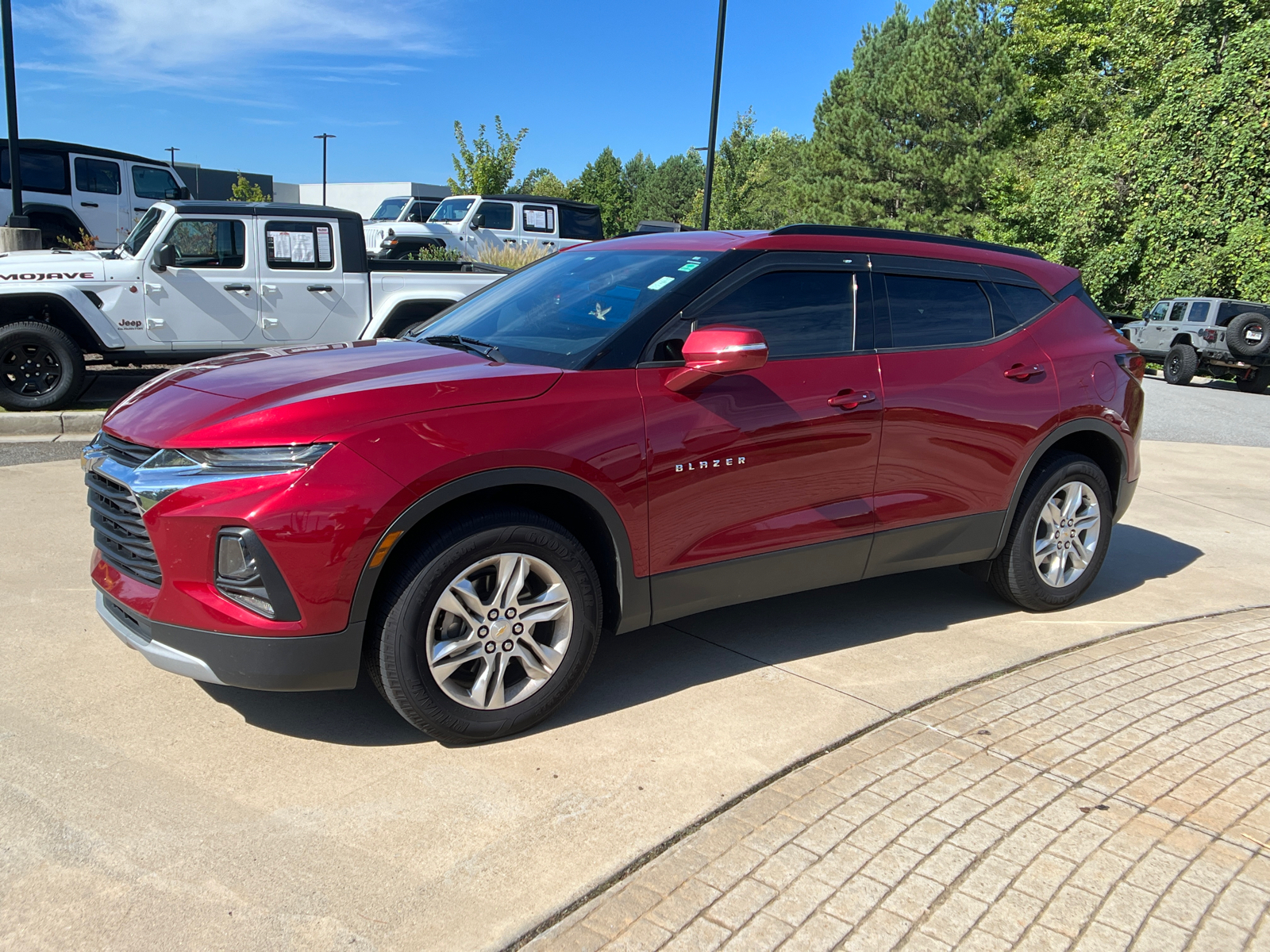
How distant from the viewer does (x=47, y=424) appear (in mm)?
8172

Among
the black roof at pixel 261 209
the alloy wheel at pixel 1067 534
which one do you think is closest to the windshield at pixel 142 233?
the black roof at pixel 261 209

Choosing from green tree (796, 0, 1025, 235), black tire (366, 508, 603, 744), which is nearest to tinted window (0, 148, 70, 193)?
black tire (366, 508, 603, 744)

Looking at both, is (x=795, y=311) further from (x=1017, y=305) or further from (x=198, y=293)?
(x=198, y=293)

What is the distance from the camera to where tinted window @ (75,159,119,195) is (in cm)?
1964

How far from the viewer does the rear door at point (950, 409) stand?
434cm

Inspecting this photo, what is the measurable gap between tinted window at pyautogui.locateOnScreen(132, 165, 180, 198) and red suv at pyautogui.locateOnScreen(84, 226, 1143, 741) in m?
18.9

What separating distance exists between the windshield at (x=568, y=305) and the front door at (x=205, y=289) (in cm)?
531

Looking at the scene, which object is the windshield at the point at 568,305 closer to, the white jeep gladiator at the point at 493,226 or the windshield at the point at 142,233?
the windshield at the point at 142,233

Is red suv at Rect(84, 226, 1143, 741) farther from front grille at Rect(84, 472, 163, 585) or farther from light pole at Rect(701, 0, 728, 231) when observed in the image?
light pole at Rect(701, 0, 728, 231)

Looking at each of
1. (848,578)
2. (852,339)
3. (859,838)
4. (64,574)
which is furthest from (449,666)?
(64,574)

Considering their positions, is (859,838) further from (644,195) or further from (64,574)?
(644,195)

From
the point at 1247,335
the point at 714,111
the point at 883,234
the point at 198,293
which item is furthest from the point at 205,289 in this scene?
the point at 1247,335

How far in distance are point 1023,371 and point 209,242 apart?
7384 millimetres

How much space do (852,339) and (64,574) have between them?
3.85m
